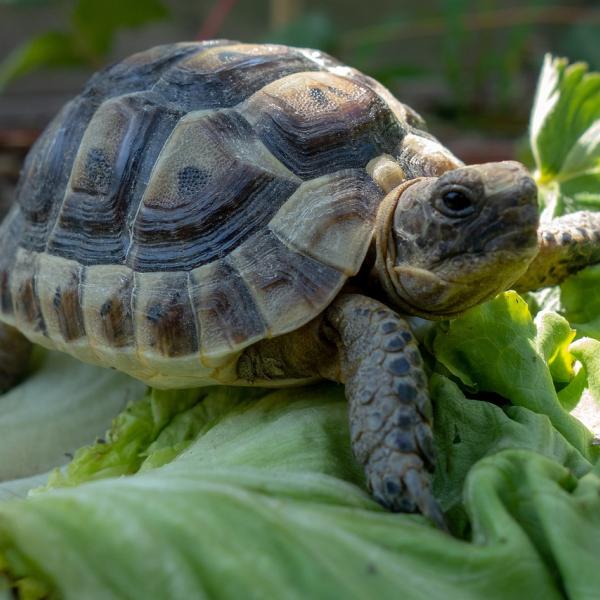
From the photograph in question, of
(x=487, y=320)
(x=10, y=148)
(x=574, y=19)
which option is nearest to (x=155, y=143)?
(x=487, y=320)

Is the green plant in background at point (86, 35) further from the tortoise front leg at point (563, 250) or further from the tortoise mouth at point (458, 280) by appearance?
the tortoise mouth at point (458, 280)

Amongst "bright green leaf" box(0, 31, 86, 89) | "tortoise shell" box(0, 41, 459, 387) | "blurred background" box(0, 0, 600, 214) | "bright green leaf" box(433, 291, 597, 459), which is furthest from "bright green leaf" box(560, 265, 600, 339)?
"bright green leaf" box(0, 31, 86, 89)

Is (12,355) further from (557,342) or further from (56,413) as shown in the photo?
(557,342)

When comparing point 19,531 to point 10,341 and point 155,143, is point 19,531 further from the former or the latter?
point 10,341

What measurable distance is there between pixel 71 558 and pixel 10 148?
198 inches

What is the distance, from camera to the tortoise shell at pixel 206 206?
1869 mm

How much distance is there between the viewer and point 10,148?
5.87 metres

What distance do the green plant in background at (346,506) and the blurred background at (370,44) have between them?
→ 2773 mm

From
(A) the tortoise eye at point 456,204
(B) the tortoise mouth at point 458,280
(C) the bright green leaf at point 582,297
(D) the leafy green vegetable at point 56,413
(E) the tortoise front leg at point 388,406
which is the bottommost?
(D) the leafy green vegetable at point 56,413

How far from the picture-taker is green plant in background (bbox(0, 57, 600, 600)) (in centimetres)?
137

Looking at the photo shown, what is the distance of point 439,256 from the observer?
1767 mm

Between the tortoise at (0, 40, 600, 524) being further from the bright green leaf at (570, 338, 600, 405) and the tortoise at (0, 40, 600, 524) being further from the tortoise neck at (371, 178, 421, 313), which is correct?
the bright green leaf at (570, 338, 600, 405)

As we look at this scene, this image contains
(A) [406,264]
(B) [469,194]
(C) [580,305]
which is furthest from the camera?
(C) [580,305]

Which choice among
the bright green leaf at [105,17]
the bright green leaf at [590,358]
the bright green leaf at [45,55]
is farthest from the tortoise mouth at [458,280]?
the bright green leaf at [105,17]
